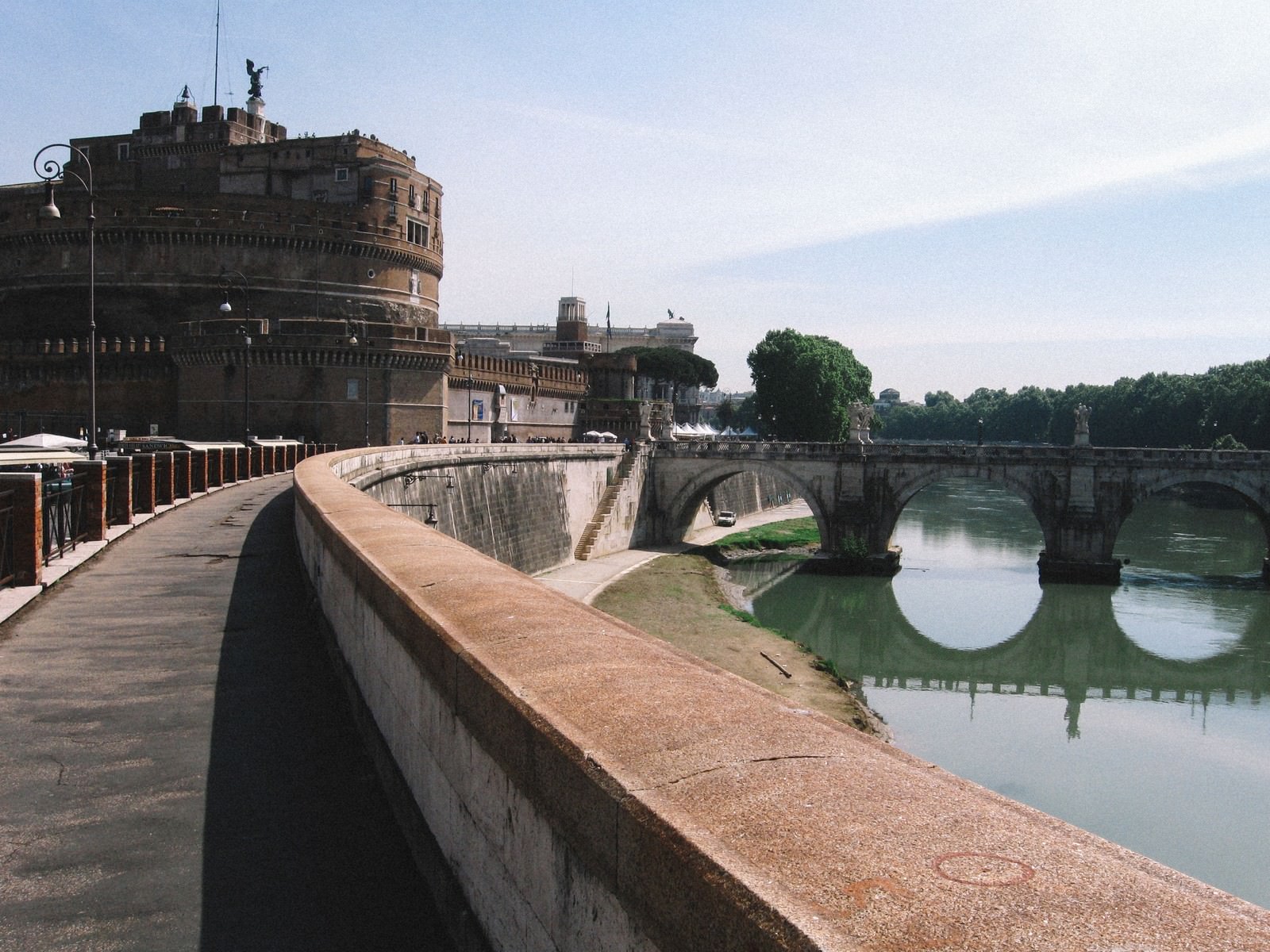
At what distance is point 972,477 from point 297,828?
151ft

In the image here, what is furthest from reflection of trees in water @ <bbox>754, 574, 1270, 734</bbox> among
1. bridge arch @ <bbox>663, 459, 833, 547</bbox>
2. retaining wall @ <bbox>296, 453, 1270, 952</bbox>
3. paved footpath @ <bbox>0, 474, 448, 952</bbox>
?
retaining wall @ <bbox>296, 453, 1270, 952</bbox>

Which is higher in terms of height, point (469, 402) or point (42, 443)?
point (469, 402)

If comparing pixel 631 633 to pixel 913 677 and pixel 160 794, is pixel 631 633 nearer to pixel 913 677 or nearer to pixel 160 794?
pixel 160 794

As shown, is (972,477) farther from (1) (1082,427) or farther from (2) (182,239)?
(2) (182,239)

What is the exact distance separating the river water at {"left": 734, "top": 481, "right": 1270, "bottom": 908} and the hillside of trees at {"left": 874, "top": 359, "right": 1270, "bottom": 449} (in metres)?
26.2

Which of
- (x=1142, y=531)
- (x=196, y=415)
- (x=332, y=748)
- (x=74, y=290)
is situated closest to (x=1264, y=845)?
(x=332, y=748)

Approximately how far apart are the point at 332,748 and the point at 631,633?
8.99 ft

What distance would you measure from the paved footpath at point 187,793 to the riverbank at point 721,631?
14435 millimetres

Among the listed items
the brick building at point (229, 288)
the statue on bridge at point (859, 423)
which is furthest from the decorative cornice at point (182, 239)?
the statue on bridge at point (859, 423)

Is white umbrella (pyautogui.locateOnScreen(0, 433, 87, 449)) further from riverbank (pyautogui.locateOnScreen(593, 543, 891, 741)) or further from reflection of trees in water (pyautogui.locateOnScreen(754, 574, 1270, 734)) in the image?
reflection of trees in water (pyautogui.locateOnScreen(754, 574, 1270, 734))

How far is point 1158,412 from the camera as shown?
307ft

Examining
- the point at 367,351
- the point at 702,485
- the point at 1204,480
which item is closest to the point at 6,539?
the point at 367,351

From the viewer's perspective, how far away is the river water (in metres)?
20.2

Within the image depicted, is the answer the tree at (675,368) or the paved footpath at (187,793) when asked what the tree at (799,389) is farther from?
the paved footpath at (187,793)
